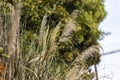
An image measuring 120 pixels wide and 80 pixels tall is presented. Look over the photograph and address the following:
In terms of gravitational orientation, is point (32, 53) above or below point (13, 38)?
below

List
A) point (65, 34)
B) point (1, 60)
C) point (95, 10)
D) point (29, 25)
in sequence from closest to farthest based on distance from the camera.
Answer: point (1, 60)
point (65, 34)
point (29, 25)
point (95, 10)

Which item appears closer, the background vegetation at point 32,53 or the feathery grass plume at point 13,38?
the feathery grass plume at point 13,38

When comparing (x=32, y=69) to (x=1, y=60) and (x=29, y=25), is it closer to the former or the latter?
(x=1, y=60)

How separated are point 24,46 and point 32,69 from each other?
36cm

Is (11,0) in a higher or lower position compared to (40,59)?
higher

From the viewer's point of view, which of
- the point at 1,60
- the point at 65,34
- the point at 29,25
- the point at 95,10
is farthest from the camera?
the point at 95,10

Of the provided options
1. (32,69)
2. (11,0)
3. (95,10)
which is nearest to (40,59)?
(32,69)

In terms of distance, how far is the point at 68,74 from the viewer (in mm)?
5520

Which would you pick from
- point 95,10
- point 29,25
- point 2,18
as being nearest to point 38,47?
point 2,18

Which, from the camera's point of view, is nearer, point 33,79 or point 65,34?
point 33,79

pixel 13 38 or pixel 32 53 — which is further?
pixel 32 53

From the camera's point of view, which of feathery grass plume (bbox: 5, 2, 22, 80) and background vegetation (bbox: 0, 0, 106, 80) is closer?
feathery grass plume (bbox: 5, 2, 22, 80)

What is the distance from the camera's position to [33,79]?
5.30 metres

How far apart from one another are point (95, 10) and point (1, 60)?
10.7m
